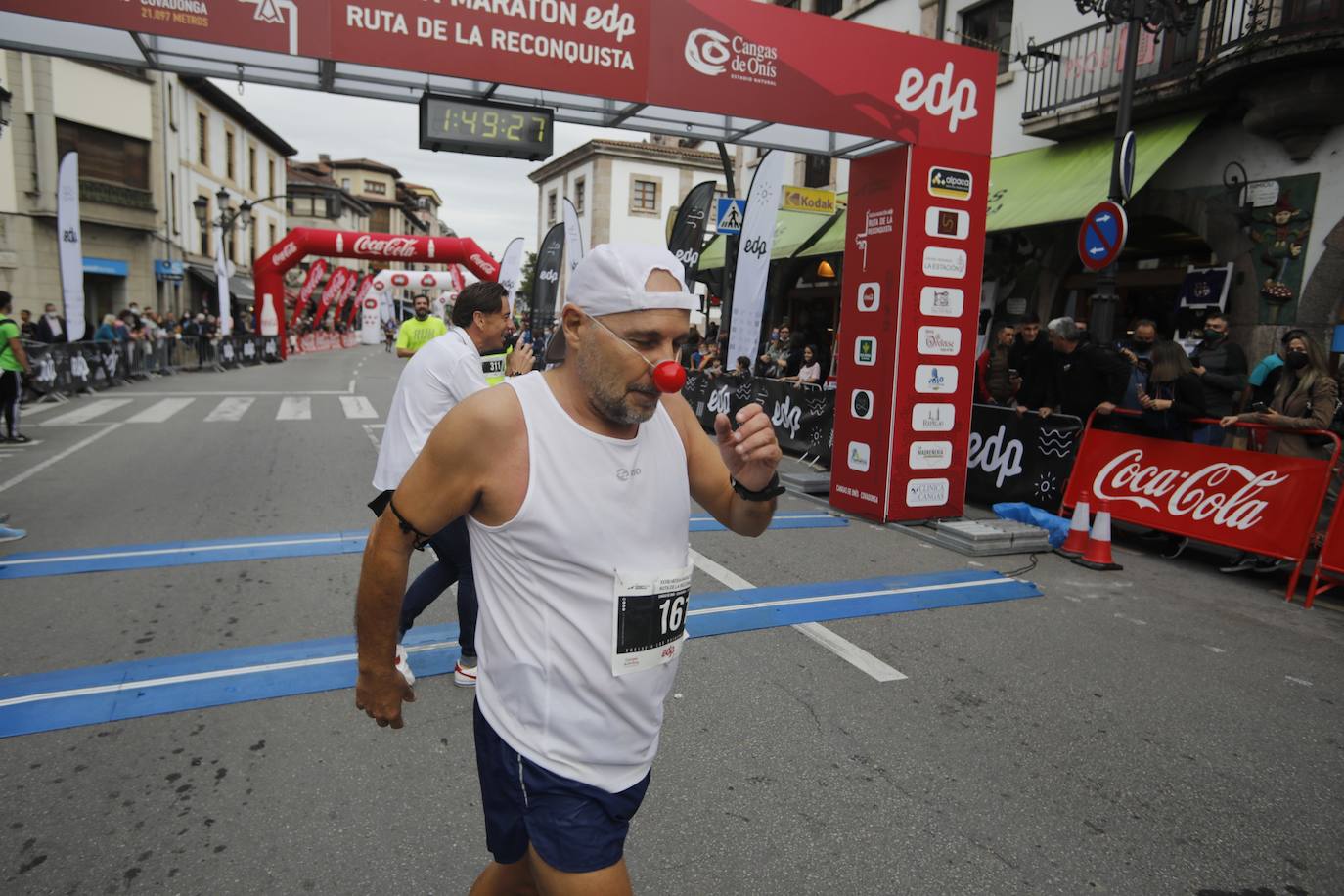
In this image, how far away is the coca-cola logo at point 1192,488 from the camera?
6.64m

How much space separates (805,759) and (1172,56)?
37.5 feet

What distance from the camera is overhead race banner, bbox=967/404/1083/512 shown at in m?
8.13

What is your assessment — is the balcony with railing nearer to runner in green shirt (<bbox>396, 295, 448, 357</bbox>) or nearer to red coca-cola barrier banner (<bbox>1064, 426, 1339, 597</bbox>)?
red coca-cola barrier banner (<bbox>1064, 426, 1339, 597</bbox>)

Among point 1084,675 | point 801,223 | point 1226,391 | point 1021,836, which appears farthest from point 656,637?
point 801,223

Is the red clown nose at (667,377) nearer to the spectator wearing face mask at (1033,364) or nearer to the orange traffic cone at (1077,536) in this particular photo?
the orange traffic cone at (1077,536)

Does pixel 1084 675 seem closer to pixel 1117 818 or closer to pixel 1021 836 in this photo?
pixel 1117 818

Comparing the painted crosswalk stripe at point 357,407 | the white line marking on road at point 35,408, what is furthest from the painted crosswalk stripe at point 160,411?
the painted crosswalk stripe at point 357,407

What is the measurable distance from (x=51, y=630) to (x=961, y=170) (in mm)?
7869

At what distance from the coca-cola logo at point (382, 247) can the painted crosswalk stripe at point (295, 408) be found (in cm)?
855

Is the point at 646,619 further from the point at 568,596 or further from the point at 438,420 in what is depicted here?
the point at 438,420

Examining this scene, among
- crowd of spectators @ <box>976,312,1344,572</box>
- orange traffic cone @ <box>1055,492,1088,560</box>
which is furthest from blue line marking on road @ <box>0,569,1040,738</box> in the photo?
crowd of spectators @ <box>976,312,1344,572</box>

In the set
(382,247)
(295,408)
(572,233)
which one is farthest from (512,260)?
(295,408)

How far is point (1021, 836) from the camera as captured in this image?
9.89 feet

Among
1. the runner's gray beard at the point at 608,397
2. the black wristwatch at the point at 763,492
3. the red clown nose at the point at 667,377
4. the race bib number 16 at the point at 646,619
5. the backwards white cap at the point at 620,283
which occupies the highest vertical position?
the backwards white cap at the point at 620,283
